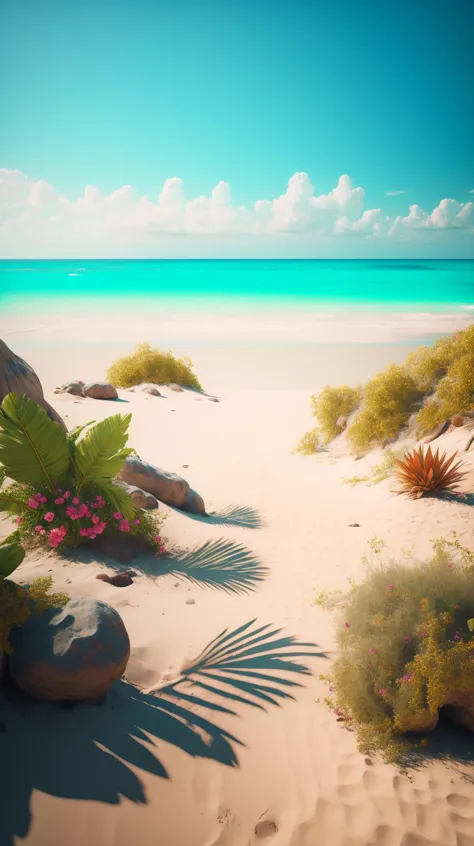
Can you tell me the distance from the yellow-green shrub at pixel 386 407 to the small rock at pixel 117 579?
20.4 feet

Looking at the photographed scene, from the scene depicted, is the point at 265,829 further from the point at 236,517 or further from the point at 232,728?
the point at 236,517

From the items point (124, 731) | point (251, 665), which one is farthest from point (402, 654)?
point (124, 731)

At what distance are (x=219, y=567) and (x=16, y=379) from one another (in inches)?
160

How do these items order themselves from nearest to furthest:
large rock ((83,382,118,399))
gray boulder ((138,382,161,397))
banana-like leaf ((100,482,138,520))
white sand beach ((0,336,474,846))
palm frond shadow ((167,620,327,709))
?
white sand beach ((0,336,474,846)) → palm frond shadow ((167,620,327,709)) → banana-like leaf ((100,482,138,520)) → large rock ((83,382,118,399)) → gray boulder ((138,382,161,397))

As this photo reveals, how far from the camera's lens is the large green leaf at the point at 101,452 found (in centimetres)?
495

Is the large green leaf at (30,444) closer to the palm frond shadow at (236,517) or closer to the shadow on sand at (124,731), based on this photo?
the shadow on sand at (124,731)

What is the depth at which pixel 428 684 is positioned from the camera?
119 inches

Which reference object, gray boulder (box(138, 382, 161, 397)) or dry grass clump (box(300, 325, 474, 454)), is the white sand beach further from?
gray boulder (box(138, 382, 161, 397))

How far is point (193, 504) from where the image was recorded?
724cm

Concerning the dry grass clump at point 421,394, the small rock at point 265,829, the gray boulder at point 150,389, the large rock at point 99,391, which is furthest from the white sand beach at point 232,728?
the gray boulder at point 150,389

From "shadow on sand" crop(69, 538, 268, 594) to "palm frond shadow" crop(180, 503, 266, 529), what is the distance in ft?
2.66

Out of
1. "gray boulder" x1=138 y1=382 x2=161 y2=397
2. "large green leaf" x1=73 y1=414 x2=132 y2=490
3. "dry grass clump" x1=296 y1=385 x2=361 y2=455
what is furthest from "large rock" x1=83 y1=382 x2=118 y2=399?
"large green leaf" x1=73 y1=414 x2=132 y2=490

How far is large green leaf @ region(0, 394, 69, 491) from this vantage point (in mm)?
4586

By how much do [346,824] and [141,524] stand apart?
3.62 m
